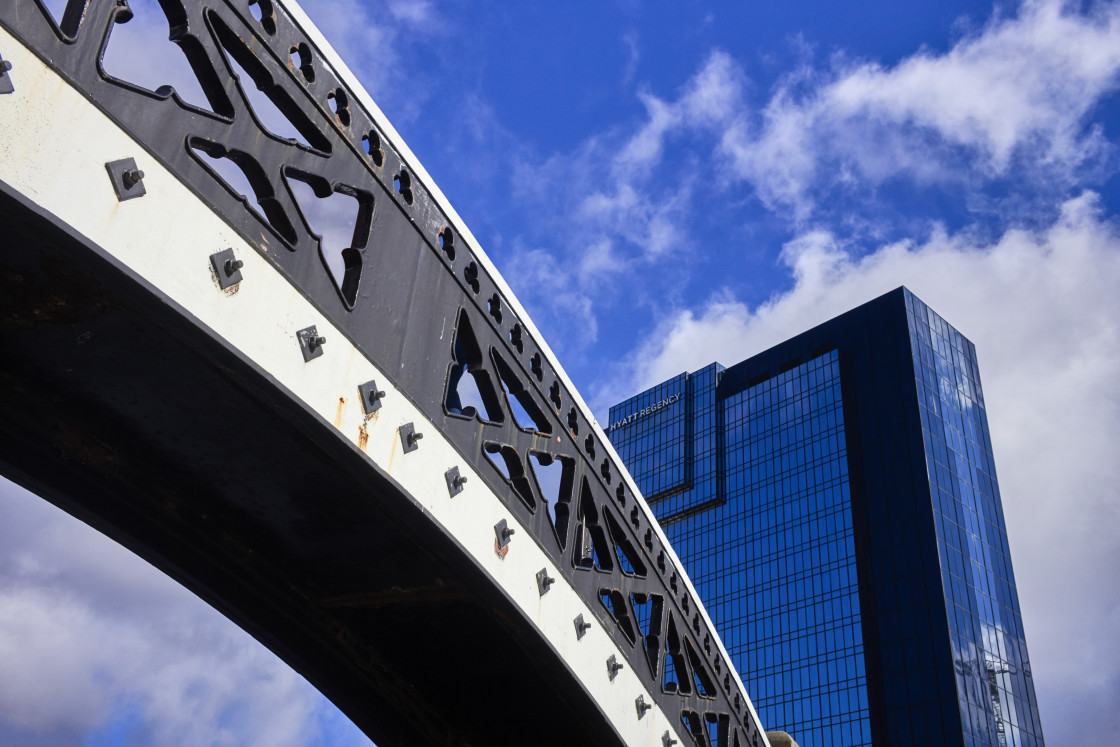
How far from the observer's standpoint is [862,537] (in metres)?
82.9

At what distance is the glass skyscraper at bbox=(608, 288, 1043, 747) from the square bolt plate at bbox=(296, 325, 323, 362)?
2824 inches

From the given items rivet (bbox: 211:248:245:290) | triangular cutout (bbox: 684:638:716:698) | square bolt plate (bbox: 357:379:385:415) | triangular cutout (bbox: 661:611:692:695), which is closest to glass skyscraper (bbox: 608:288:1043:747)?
triangular cutout (bbox: 684:638:716:698)

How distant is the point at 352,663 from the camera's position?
1329cm

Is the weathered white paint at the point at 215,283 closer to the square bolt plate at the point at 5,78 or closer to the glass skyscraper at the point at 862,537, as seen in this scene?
the square bolt plate at the point at 5,78

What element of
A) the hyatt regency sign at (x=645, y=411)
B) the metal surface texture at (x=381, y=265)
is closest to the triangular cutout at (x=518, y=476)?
the metal surface texture at (x=381, y=265)

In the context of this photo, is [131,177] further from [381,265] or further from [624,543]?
[624,543]

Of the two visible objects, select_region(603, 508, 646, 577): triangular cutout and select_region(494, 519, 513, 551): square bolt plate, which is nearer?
select_region(494, 519, 513, 551): square bolt plate

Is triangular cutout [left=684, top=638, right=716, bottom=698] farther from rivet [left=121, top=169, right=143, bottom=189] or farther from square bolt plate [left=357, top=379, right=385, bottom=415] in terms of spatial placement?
rivet [left=121, top=169, right=143, bottom=189]

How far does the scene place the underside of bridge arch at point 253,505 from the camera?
7.93 m

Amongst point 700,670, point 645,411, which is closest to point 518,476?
point 700,670

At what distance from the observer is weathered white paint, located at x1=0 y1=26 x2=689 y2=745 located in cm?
675

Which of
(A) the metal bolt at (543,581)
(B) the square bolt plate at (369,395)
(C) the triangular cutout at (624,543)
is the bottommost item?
(A) the metal bolt at (543,581)

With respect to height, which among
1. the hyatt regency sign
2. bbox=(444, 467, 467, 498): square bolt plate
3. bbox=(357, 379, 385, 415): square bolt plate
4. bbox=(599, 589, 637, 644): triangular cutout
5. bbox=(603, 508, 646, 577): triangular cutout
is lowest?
bbox=(444, 467, 467, 498): square bolt plate

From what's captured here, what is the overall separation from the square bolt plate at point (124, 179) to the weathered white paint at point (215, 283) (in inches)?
2.1
